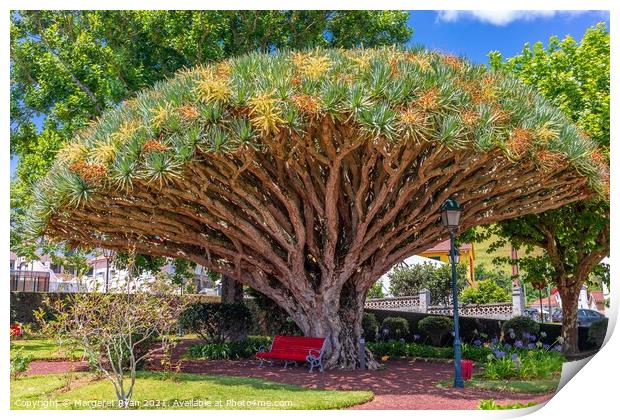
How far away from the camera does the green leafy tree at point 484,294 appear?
27.3 metres

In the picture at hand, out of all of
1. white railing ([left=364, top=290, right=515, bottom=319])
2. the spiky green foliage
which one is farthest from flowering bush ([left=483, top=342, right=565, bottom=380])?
white railing ([left=364, top=290, right=515, bottom=319])

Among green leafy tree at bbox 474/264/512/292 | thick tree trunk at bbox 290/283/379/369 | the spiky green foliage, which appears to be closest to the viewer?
the spiky green foliage

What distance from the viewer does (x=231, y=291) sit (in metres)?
17.3

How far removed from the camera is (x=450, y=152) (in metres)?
9.73

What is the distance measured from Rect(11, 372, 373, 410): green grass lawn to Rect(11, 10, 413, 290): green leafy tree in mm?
5251

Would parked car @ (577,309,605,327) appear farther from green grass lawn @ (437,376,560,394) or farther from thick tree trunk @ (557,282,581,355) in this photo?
green grass lawn @ (437,376,560,394)

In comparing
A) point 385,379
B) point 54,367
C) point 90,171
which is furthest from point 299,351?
point 90,171

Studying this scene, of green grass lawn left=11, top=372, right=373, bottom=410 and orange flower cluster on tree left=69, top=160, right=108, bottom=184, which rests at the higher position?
orange flower cluster on tree left=69, top=160, right=108, bottom=184

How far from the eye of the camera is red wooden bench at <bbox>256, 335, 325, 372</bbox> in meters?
11.2

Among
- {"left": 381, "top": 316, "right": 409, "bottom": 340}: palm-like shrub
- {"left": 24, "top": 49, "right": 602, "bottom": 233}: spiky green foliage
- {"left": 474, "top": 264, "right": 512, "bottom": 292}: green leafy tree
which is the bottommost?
{"left": 381, "top": 316, "right": 409, "bottom": 340}: palm-like shrub

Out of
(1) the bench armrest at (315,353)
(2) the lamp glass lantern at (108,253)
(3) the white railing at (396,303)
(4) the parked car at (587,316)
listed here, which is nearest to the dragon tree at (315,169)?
(1) the bench armrest at (315,353)

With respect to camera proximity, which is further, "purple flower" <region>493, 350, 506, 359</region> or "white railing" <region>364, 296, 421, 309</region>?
"white railing" <region>364, 296, 421, 309</region>

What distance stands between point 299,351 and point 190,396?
310cm
